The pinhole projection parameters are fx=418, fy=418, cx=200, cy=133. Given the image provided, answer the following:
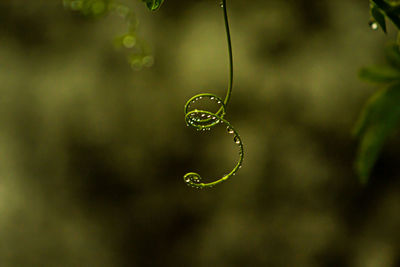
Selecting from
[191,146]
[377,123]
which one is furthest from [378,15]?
[191,146]

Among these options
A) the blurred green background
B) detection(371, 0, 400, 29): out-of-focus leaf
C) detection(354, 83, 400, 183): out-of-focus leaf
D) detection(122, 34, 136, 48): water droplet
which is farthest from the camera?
the blurred green background

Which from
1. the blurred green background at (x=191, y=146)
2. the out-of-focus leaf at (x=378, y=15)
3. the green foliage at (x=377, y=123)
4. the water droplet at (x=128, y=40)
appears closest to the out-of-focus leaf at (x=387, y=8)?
the out-of-focus leaf at (x=378, y=15)

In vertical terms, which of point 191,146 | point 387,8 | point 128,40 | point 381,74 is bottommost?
point 387,8

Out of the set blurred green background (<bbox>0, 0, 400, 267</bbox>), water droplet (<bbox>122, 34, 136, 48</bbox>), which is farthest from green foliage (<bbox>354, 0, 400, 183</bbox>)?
blurred green background (<bbox>0, 0, 400, 267</bbox>)

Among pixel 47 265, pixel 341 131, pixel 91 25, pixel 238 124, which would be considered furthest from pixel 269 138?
pixel 47 265

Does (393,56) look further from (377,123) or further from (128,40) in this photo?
(128,40)

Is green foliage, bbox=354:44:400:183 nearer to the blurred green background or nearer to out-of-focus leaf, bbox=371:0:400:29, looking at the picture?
out-of-focus leaf, bbox=371:0:400:29
